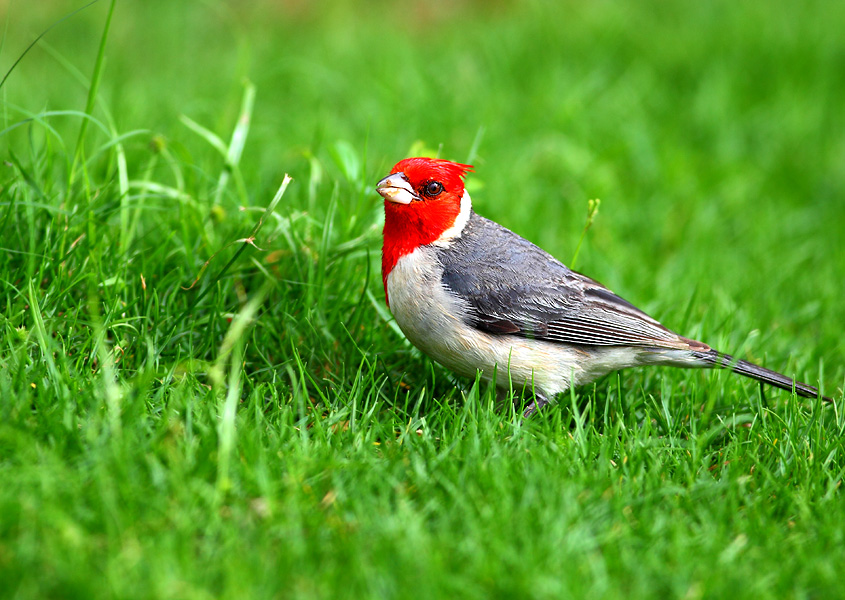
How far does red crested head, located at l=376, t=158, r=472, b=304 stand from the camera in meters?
3.65

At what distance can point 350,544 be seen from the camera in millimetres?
2400

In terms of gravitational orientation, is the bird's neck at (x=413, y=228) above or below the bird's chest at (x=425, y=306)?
above

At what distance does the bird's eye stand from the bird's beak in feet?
0.21

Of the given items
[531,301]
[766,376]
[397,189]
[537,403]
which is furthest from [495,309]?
[766,376]

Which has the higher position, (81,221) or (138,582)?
(81,221)

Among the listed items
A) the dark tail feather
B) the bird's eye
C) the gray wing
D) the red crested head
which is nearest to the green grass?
the dark tail feather

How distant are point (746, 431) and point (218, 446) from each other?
230 centimetres

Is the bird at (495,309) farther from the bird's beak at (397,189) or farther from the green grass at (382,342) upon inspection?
the green grass at (382,342)

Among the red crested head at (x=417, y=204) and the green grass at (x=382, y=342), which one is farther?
the red crested head at (x=417, y=204)

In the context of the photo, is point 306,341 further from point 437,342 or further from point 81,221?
point 81,221

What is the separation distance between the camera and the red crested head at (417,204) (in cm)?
365

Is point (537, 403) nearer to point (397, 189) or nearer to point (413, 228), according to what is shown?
point (413, 228)

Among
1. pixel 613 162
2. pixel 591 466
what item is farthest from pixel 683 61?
pixel 591 466

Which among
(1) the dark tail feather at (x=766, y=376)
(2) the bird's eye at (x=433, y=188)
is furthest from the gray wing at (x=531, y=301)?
(2) the bird's eye at (x=433, y=188)
